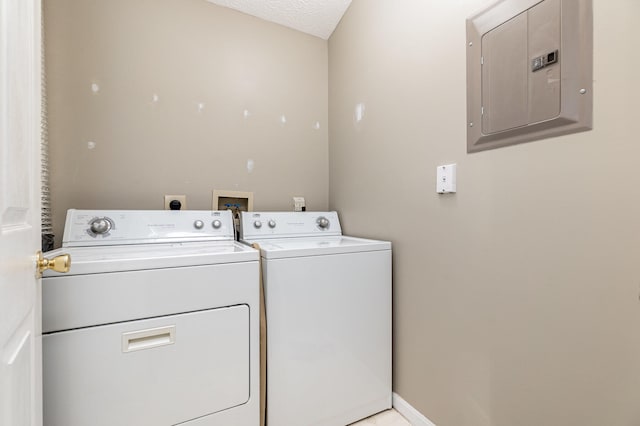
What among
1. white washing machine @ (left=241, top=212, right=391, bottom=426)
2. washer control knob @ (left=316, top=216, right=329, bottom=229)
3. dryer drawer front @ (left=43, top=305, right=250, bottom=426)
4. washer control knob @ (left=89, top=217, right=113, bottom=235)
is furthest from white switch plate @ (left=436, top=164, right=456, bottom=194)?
washer control knob @ (left=89, top=217, right=113, bottom=235)

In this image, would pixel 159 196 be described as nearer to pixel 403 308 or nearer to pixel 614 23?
pixel 403 308

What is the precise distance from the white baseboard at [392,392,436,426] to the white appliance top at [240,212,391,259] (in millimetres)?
799

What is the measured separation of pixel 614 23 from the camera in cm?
76

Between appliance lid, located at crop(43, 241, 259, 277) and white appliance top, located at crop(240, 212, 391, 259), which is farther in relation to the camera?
white appliance top, located at crop(240, 212, 391, 259)

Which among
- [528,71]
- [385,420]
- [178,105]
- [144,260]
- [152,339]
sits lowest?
[385,420]

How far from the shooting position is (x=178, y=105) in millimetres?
1727

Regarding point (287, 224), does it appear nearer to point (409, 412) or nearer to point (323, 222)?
point (323, 222)

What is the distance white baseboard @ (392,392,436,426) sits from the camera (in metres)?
1.34

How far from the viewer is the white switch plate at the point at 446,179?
1.20 m

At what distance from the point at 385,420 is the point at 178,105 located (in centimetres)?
212

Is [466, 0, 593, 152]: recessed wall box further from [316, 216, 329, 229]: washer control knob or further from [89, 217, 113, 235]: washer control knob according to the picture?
[89, 217, 113, 235]: washer control knob

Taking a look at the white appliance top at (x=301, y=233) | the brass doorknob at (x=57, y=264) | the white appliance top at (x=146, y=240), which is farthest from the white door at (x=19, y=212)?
the white appliance top at (x=301, y=233)

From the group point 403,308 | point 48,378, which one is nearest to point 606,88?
point 403,308

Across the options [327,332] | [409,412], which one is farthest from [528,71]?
[409,412]
